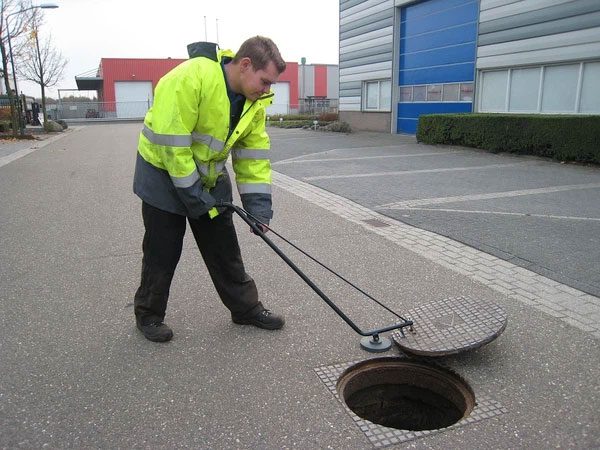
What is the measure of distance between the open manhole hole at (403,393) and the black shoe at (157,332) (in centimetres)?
117

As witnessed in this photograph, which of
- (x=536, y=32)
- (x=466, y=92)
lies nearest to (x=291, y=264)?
(x=536, y=32)

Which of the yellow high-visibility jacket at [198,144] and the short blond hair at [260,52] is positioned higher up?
the short blond hair at [260,52]

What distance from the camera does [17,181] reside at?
10.8 metres

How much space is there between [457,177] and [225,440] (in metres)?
8.79

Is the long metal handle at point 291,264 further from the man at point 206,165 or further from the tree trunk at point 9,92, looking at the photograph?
the tree trunk at point 9,92

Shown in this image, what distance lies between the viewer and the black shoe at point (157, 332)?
135 inches

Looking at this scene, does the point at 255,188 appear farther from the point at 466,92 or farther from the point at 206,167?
the point at 466,92

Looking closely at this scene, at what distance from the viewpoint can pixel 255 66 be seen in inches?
116

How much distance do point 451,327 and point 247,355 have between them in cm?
126

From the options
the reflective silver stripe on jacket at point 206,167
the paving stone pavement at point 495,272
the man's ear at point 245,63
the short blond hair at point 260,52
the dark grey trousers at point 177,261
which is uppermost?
the short blond hair at point 260,52

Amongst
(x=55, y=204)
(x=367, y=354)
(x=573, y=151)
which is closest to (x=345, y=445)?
(x=367, y=354)

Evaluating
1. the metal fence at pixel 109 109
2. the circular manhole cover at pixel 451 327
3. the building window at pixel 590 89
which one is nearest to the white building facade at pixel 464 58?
the building window at pixel 590 89

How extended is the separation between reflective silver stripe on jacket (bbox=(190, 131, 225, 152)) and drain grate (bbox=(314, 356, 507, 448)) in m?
1.40

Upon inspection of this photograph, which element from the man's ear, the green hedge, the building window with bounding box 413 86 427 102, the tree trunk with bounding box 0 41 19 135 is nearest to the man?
the man's ear
